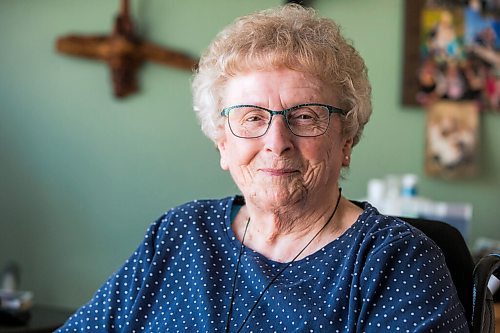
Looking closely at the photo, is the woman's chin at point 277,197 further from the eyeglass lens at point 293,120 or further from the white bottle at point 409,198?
the white bottle at point 409,198

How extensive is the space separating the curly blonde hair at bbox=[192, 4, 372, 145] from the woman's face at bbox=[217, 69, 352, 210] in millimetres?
20

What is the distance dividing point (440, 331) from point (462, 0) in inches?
73.3

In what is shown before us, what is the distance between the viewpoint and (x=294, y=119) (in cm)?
157

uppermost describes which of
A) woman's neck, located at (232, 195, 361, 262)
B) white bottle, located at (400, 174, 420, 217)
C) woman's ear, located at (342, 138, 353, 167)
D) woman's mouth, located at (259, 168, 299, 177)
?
woman's ear, located at (342, 138, 353, 167)

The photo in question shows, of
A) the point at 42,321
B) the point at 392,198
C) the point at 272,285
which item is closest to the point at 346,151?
the point at 272,285

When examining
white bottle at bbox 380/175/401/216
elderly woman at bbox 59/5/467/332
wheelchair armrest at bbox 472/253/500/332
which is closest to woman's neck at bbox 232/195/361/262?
elderly woman at bbox 59/5/467/332

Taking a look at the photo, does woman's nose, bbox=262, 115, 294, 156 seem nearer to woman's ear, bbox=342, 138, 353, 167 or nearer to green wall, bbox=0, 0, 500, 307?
woman's ear, bbox=342, 138, 353, 167

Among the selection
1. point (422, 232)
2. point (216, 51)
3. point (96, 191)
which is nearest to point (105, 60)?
point (96, 191)

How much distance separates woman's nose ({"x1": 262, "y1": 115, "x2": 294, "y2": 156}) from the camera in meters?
1.56

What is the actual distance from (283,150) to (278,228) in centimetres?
18

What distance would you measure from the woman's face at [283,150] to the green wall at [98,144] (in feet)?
4.79

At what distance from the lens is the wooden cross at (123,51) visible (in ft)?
10.1

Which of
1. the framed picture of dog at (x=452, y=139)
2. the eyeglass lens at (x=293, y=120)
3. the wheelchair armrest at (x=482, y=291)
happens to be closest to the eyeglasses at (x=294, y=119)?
the eyeglass lens at (x=293, y=120)

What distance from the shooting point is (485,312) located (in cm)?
148
